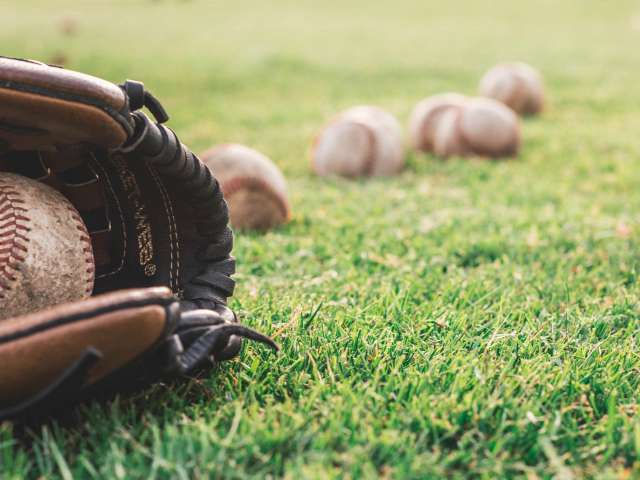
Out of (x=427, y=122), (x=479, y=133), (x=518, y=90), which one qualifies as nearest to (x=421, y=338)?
(x=479, y=133)

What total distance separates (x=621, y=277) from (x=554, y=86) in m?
8.59

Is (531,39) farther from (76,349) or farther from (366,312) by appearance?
(76,349)

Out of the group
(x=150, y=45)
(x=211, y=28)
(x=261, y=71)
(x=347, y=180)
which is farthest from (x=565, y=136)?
(x=211, y=28)

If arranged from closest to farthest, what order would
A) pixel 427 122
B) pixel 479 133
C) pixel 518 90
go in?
pixel 479 133 → pixel 427 122 → pixel 518 90

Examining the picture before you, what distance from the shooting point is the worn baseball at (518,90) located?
8.47 metres

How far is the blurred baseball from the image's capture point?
6188 millimetres

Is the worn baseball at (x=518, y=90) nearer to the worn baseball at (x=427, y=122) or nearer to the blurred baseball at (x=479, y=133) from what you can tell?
the worn baseball at (x=427, y=122)

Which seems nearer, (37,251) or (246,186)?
(37,251)

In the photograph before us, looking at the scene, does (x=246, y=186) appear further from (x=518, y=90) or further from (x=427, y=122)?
(x=518, y=90)

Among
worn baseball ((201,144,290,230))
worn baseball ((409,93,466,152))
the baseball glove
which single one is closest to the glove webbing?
the baseball glove

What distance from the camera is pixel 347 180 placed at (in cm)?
550

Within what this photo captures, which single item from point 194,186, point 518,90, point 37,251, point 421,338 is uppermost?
point 518,90

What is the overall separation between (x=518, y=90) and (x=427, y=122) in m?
2.59

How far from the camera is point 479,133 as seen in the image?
20.3 ft
